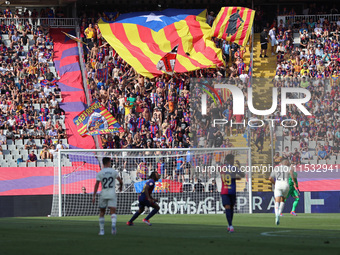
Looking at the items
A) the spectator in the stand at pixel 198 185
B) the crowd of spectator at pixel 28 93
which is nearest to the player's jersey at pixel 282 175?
the spectator in the stand at pixel 198 185

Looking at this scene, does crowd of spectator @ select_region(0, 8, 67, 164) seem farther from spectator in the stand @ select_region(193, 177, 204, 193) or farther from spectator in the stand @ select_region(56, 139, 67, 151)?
spectator in the stand @ select_region(193, 177, 204, 193)

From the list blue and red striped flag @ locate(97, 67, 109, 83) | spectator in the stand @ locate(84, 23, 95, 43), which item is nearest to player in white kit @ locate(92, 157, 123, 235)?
blue and red striped flag @ locate(97, 67, 109, 83)

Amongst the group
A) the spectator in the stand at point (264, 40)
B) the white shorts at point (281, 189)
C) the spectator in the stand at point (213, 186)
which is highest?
the spectator in the stand at point (264, 40)

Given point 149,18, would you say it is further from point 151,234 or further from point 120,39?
point 151,234

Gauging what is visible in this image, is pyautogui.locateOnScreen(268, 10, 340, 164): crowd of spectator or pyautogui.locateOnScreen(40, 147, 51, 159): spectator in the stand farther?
pyautogui.locateOnScreen(40, 147, 51, 159): spectator in the stand

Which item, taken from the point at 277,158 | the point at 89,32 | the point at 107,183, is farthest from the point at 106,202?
the point at 89,32

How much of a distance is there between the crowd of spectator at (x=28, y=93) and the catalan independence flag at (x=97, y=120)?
5.57 ft

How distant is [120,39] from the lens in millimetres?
43469

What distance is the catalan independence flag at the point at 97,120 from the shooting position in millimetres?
35375

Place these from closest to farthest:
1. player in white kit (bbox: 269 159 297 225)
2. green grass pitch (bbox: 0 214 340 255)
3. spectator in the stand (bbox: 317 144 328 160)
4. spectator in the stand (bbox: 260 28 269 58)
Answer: green grass pitch (bbox: 0 214 340 255) → player in white kit (bbox: 269 159 297 225) → spectator in the stand (bbox: 317 144 328 160) → spectator in the stand (bbox: 260 28 269 58)

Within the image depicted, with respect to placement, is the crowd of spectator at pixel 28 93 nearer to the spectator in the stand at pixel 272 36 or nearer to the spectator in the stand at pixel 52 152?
the spectator in the stand at pixel 52 152

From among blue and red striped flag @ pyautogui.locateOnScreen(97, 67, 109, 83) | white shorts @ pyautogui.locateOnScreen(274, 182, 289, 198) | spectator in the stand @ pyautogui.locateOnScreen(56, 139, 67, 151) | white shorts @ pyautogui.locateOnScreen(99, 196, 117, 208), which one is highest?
blue and red striped flag @ pyautogui.locateOnScreen(97, 67, 109, 83)

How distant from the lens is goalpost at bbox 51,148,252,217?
97.0 ft

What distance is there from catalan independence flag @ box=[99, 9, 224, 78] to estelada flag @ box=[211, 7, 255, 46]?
81 centimetres
